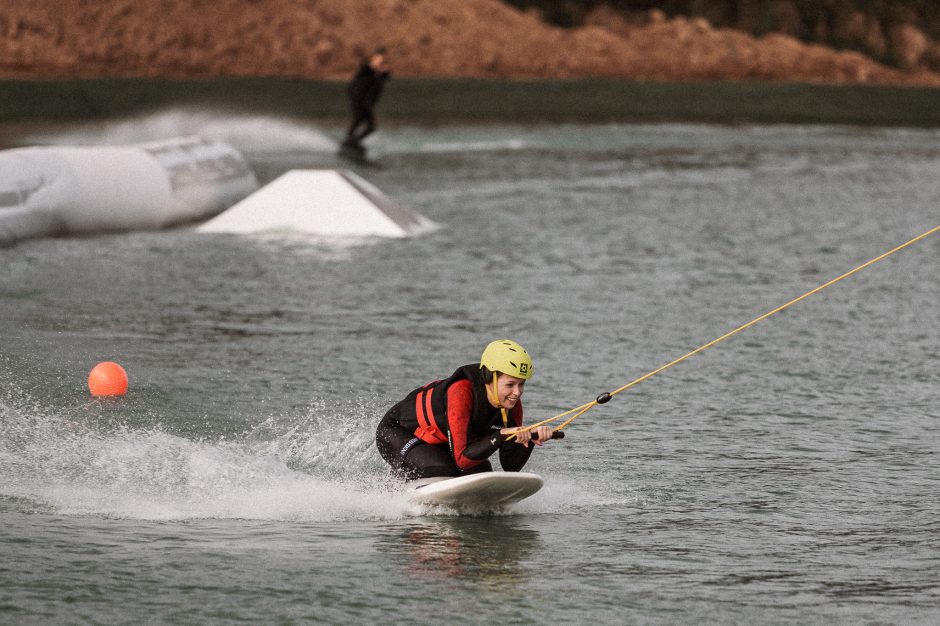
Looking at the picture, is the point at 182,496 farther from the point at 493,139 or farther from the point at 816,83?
the point at 816,83

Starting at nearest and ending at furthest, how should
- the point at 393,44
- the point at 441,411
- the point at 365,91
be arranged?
1. the point at 441,411
2. the point at 365,91
3. the point at 393,44

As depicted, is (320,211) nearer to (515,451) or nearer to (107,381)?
(107,381)

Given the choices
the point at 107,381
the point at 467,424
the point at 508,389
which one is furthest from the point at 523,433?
the point at 107,381

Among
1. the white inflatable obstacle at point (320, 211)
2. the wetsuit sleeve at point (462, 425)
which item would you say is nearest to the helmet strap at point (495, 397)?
the wetsuit sleeve at point (462, 425)

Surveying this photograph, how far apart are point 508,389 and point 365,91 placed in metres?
25.2

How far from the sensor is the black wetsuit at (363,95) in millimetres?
33812

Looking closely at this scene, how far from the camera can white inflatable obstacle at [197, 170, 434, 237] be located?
22.3 m

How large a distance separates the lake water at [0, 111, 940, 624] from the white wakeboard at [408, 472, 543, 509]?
130 mm

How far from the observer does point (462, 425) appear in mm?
9391

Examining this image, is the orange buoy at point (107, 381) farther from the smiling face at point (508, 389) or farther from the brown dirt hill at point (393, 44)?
the brown dirt hill at point (393, 44)

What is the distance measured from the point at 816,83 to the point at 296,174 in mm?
40769

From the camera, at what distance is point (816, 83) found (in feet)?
197

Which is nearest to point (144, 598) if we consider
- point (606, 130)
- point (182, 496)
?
point (182, 496)

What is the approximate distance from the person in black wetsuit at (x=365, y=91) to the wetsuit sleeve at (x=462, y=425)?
2471 centimetres
